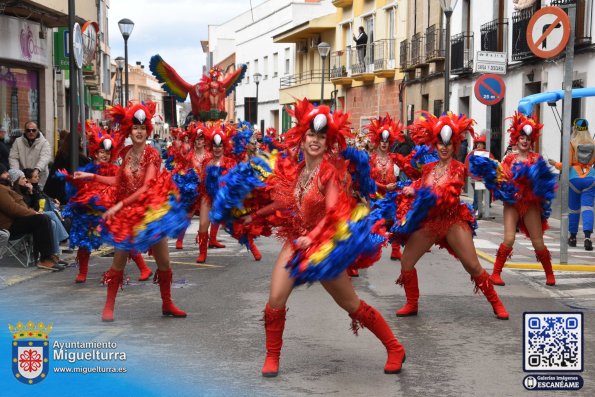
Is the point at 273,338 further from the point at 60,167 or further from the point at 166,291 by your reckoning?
the point at 60,167

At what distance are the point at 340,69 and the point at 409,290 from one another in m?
37.5

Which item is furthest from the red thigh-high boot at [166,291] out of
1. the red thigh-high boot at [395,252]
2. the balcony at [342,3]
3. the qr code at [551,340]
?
the balcony at [342,3]

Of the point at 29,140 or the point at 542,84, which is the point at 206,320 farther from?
the point at 542,84

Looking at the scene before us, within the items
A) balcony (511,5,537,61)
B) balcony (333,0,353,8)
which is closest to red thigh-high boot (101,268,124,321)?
balcony (511,5,537,61)

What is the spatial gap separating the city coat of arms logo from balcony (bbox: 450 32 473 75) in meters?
25.1

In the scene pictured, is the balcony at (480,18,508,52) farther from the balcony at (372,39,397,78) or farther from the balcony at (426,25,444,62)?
the balcony at (372,39,397,78)

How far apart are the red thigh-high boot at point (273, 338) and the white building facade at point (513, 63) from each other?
13.4m

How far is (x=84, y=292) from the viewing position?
10102 mm

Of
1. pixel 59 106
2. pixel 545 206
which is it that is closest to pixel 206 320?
pixel 545 206

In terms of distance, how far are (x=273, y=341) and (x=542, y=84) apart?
62.2 ft

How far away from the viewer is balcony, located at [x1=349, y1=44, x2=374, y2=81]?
4067 centimetres

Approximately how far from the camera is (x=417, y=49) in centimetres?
3447

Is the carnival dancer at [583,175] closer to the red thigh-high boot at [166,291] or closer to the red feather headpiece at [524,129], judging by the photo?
the red feather headpiece at [524,129]

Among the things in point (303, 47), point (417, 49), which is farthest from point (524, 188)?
point (303, 47)
